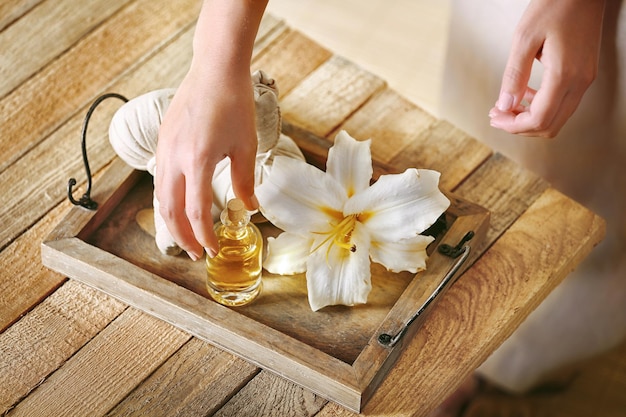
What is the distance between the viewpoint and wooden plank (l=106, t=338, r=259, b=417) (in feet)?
2.62

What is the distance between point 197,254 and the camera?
0.83 meters

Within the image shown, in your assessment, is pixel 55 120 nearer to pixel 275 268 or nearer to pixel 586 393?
pixel 275 268

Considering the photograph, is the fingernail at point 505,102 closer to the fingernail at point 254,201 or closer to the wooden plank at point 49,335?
the fingernail at point 254,201

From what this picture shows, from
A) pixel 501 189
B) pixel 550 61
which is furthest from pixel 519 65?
pixel 501 189

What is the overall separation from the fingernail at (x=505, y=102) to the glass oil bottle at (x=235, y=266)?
298 mm

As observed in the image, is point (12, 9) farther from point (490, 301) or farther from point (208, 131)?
point (490, 301)

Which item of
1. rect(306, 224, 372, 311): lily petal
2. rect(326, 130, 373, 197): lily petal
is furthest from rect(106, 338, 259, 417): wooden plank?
rect(326, 130, 373, 197): lily petal

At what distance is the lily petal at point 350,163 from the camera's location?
2.79ft

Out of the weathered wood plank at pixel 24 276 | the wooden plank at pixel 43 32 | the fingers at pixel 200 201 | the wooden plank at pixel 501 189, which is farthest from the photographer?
the wooden plank at pixel 43 32

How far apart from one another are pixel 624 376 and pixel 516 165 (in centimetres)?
74

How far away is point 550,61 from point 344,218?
0.90ft

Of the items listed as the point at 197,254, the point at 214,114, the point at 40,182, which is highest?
the point at 214,114

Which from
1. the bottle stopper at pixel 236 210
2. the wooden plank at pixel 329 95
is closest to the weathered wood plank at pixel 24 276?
the bottle stopper at pixel 236 210

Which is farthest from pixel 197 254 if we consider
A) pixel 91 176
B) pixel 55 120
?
pixel 55 120
